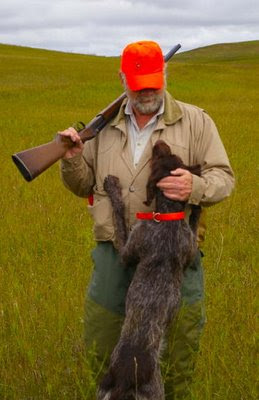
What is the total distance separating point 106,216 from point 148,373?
3.65 ft

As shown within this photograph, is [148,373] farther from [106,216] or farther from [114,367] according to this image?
[106,216]

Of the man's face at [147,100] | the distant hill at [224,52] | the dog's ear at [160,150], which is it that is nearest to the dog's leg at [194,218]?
the dog's ear at [160,150]

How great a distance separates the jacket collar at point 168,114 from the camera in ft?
13.6

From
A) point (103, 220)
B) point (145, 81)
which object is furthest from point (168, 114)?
point (103, 220)

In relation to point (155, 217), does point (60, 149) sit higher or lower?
higher

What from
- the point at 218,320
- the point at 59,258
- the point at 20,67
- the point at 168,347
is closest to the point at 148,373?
the point at 168,347

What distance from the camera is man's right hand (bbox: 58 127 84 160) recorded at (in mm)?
4051

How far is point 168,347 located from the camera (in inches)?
165

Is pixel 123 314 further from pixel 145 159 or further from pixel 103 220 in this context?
pixel 145 159

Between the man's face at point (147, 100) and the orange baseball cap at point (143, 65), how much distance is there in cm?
4

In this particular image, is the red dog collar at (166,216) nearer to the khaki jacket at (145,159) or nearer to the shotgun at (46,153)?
the khaki jacket at (145,159)

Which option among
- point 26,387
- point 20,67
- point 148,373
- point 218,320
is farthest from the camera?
point 20,67

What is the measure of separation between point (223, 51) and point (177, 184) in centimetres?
9057

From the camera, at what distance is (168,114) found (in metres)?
4.16
